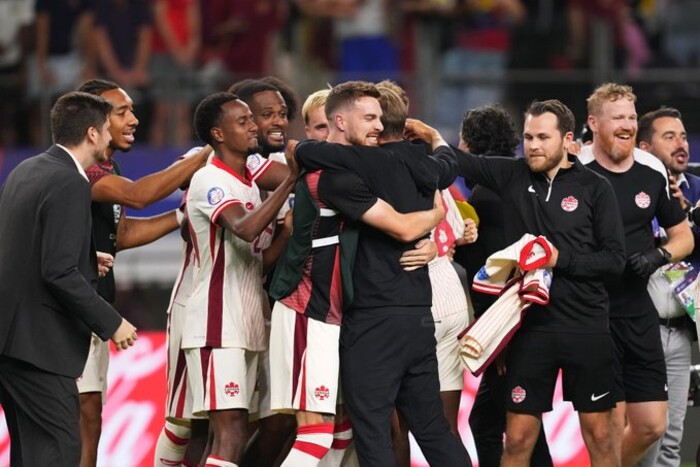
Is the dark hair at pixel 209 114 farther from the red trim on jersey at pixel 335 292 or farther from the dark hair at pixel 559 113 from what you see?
the dark hair at pixel 559 113

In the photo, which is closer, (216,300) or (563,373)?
(216,300)

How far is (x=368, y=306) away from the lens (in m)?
7.64

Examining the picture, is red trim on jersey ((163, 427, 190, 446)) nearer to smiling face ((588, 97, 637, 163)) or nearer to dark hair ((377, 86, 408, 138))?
dark hair ((377, 86, 408, 138))

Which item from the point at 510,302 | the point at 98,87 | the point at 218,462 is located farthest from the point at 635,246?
the point at 98,87

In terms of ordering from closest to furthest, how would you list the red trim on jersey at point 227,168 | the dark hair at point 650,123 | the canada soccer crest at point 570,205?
the red trim on jersey at point 227,168 → the canada soccer crest at point 570,205 → the dark hair at point 650,123

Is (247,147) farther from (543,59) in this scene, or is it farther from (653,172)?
(543,59)

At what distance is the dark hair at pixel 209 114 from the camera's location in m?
8.12

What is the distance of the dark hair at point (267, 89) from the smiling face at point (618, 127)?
175 centimetres

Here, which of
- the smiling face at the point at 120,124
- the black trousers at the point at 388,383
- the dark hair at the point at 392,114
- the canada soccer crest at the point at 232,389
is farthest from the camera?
the smiling face at the point at 120,124

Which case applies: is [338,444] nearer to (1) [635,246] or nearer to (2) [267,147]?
(2) [267,147]

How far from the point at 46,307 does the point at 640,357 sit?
3.40 metres

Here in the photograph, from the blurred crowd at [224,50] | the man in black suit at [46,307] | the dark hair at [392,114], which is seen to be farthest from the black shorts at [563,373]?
the blurred crowd at [224,50]

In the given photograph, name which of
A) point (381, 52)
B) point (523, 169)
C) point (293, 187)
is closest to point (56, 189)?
point (293, 187)

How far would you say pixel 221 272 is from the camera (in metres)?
8.12
